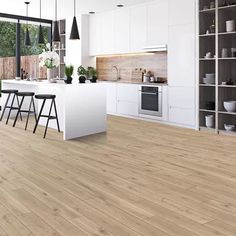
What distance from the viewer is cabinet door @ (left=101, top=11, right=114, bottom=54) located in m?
8.60

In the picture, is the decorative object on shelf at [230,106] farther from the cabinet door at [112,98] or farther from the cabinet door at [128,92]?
the cabinet door at [112,98]

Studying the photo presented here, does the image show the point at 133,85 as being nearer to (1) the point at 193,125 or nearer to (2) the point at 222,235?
(1) the point at 193,125

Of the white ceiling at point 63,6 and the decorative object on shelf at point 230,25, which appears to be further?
the white ceiling at point 63,6

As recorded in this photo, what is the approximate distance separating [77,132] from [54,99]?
840mm

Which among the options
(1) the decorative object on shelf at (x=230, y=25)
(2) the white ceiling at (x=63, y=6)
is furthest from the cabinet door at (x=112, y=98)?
(1) the decorative object on shelf at (x=230, y=25)

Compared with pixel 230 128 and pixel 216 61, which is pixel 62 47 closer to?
pixel 216 61

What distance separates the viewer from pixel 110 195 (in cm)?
300

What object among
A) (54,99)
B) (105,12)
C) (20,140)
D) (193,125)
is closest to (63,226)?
(20,140)

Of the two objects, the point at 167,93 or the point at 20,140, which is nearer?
the point at 20,140

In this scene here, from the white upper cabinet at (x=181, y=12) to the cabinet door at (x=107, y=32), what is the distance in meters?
2.11

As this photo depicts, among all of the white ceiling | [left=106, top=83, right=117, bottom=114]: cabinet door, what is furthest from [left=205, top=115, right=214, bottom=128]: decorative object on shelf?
the white ceiling

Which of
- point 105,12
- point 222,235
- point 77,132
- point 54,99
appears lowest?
point 222,235

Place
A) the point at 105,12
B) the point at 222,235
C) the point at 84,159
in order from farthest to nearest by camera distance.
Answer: the point at 105,12, the point at 84,159, the point at 222,235

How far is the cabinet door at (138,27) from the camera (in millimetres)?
7637
